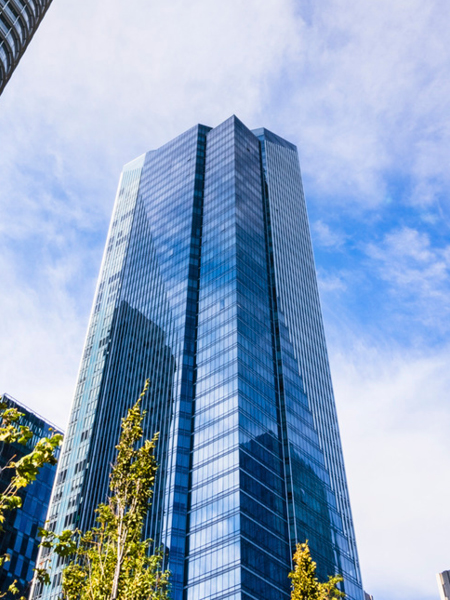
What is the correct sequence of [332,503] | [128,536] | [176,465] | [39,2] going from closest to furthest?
[128,536] → [39,2] → [176,465] → [332,503]

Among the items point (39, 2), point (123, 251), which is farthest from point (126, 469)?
point (123, 251)

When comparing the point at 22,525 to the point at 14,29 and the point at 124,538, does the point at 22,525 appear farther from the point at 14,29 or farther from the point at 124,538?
the point at 124,538

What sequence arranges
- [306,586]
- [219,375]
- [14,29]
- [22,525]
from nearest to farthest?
[306,586] → [14,29] → [22,525] → [219,375]

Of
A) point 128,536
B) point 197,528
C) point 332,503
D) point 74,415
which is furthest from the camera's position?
point 74,415

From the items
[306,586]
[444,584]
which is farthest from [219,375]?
[306,586]

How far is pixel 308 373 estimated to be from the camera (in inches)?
5472

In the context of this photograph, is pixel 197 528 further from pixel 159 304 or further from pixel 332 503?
pixel 159 304

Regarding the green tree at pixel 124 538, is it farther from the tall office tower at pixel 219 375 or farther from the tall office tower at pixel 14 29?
the tall office tower at pixel 219 375

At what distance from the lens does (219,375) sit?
11850 centimetres

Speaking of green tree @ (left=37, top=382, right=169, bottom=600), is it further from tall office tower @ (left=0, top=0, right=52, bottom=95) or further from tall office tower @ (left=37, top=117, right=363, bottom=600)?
tall office tower @ (left=37, top=117, right=363, bottom=600)

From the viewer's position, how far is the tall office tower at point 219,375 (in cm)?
10269

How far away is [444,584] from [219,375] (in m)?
56.4

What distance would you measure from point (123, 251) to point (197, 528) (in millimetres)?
80100

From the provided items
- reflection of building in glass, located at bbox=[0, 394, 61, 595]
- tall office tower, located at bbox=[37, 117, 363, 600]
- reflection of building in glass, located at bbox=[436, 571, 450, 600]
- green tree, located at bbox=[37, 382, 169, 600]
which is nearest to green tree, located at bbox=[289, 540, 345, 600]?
green tree, located at bbox=[37, 382, 169, 600]
